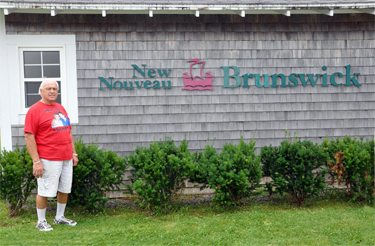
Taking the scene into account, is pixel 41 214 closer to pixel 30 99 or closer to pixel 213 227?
pixel 213 227

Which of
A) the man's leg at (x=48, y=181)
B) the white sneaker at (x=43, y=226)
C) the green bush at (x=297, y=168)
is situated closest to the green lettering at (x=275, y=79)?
the green bush at (x=297, y=168)

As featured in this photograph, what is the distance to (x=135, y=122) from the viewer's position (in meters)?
6.12

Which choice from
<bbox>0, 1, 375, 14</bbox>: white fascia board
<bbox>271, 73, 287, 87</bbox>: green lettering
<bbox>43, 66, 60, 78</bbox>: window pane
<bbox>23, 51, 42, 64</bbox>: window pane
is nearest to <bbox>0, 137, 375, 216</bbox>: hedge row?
<bbox>271, 73, 287, 87</bbox>: green lettering

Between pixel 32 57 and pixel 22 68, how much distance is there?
0.83ft

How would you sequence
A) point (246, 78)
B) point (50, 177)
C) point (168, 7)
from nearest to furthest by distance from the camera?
1. point (50, 177)
2. point (168, 7)
3. point (246, 78)

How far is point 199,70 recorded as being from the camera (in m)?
6.17

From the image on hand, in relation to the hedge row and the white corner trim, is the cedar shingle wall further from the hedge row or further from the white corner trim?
the hedge row

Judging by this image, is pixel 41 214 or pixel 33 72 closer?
pixel 41 214

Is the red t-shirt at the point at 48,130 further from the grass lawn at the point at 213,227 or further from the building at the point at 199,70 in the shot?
the building at the point at 199,70

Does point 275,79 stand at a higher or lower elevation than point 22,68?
lower

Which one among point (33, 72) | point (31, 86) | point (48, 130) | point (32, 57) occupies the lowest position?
point (48, 130)

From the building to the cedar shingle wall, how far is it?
0.7 inches

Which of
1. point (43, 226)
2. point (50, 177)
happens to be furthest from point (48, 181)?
point (43, 226)

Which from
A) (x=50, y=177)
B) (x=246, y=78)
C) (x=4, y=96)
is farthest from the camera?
(x=246, y=78)
